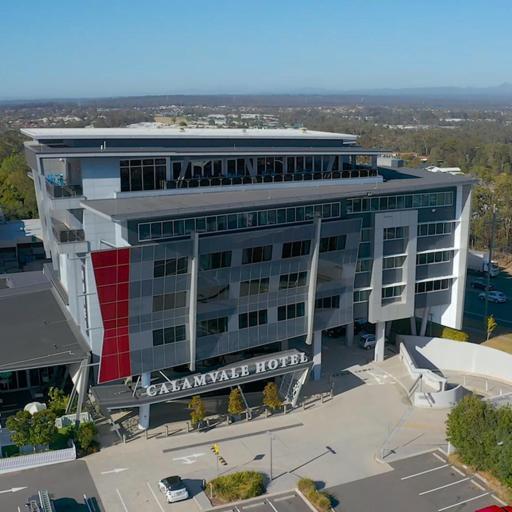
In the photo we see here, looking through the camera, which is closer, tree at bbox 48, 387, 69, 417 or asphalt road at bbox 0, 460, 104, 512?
asphalt road at bbox 0, 460, 104, 512

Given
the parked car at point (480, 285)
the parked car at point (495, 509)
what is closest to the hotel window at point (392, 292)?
the parked car at point (495, 509)

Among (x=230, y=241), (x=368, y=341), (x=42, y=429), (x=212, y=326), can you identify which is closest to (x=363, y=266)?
(x=368, y=341)

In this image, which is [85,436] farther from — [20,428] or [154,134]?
[154,134]

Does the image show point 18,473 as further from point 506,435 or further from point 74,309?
point 506,435

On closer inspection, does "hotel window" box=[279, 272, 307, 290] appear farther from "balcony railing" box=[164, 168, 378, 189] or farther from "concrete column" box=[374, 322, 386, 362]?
"concrete column" box=[374, 322, 386, 362]

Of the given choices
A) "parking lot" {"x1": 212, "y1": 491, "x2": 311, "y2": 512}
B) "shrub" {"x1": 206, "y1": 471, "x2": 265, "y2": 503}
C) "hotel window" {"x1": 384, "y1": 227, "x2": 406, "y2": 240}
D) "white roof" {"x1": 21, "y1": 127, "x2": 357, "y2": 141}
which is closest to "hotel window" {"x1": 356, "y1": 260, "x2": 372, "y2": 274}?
"hotel window" {"x1": 384, "y1": 227, "x2": 406, "y2": 240}

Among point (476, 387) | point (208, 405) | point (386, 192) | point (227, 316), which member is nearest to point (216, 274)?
point (227, 316)
